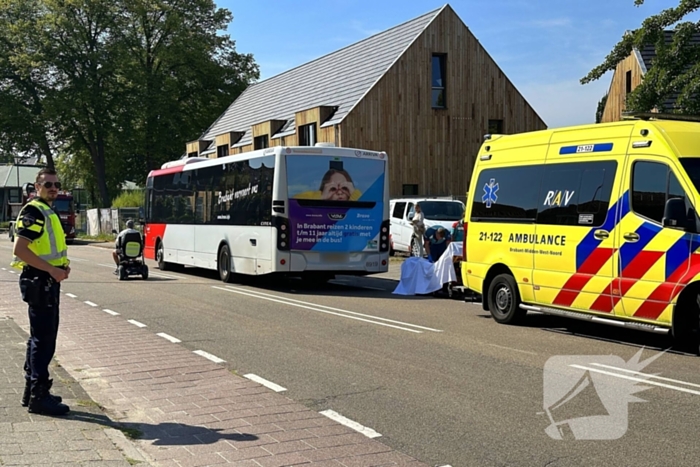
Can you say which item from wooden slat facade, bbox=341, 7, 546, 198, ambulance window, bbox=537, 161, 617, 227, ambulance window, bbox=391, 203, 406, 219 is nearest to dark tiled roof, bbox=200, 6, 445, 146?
wooden slat facade, bbox=341, 7, 546, 198

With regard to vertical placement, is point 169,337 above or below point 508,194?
below

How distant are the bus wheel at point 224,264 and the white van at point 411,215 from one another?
6.53 metres

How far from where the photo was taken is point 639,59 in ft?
118

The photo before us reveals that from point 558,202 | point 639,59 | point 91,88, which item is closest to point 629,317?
point 558,202

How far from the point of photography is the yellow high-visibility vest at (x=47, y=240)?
6350 millimetres

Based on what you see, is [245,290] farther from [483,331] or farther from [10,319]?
[483,331]

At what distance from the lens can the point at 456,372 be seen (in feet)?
27.2

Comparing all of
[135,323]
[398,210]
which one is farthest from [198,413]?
[398,210]

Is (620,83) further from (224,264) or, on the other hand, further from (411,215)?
(224,264)

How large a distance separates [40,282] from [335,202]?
11.5 m

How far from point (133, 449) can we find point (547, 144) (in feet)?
25.1

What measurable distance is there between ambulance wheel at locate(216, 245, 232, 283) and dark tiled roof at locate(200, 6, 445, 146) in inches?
625

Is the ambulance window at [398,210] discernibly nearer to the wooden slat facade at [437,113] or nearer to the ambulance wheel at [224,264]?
the ambulance wheel at [224,264]

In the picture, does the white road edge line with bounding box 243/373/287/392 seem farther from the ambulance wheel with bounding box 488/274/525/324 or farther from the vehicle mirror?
the ambulance wheel with bounding box 488/274/525/324
